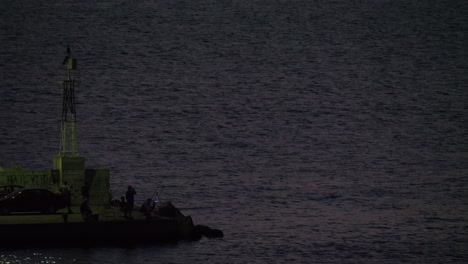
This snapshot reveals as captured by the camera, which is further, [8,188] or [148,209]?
[8,188]

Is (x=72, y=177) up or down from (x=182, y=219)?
up

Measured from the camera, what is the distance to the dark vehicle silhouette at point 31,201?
5994cm

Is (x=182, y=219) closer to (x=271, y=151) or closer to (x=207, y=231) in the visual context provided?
(x=207, y=231)

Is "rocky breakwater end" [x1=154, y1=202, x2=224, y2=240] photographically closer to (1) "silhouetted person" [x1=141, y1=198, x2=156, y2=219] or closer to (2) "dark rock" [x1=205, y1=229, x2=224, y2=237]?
(1) "silhouetted person" [x1=141, y1=198, x2=156, y2=219]

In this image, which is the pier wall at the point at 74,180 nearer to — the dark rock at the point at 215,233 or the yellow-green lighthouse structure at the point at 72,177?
the yellow-green lighthouse structure at the point at 72,177

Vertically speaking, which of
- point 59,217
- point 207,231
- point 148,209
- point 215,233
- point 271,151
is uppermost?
point 148,209

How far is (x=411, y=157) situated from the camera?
11725 cm

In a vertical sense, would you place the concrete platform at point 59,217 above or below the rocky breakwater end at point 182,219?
above

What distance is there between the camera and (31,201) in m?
60.0

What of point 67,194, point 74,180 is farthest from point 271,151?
point 67,194

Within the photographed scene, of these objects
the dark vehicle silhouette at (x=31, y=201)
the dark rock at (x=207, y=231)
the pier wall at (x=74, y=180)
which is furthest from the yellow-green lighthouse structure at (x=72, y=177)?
the dark rock at (x=207, y=231)

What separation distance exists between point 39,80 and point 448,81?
6285cm

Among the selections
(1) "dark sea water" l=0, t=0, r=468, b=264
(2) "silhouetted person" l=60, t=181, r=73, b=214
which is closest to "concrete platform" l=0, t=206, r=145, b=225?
(2) "silhouetted person" l=60, t=181, r=73, b=214

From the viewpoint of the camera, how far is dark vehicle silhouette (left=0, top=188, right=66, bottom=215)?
59938mm
